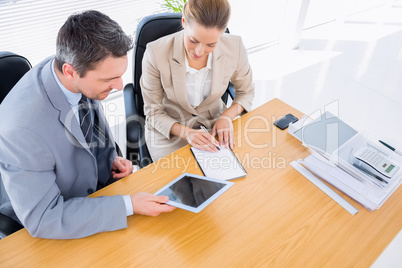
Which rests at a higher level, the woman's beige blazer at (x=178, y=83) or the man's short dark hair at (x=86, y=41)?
the man's short dark hair at (x=86, y=41)

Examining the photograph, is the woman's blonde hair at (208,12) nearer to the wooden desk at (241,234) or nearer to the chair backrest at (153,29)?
the chair backrest at (153,29)

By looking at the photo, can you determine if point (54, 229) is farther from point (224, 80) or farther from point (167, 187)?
point (224, 80)

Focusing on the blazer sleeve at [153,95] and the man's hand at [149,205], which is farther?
the blazer sleeve at [153,95]

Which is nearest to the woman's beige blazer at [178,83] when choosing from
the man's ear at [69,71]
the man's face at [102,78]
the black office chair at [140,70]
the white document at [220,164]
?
the black office chair at [140,70]

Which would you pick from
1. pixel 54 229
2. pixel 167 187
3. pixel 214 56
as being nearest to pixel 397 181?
pixel 167 187

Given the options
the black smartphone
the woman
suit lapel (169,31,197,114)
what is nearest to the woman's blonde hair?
the woman

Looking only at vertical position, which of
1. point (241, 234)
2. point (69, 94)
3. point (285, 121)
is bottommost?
point (241, 234)

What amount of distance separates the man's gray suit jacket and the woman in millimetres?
530

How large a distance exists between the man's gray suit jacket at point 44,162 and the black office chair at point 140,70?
0.38 m

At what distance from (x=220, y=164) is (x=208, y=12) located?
26.2 inches

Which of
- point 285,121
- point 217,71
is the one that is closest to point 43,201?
point 217,71

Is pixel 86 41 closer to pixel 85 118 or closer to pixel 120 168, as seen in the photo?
pixel 85 118

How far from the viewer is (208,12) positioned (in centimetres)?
116

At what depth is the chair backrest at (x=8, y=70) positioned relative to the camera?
1090 mm
